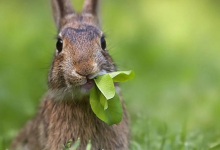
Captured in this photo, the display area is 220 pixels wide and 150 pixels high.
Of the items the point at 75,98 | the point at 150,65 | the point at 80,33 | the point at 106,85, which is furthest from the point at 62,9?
the point at 150,65

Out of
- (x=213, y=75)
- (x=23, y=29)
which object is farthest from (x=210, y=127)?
(x=23, y=29)

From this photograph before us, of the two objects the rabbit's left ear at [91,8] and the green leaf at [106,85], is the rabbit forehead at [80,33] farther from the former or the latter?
the rabbit's left ear at [91,8]

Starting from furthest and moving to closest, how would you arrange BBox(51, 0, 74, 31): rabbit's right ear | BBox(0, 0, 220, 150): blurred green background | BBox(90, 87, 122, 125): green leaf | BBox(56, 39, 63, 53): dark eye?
BBox(0, 0, 220, 150): blurred green background
BBox(51, 0, 74, 31): rabbit's right ear
BBox(56, 39, 63, 53): dark eye
BBox(90, 87, 122, 125): green leaf

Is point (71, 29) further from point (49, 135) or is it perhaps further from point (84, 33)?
point (49, 135)

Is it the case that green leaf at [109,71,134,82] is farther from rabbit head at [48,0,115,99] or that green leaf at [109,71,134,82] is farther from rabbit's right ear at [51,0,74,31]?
rabbit's right ear at [51,0,74,31]

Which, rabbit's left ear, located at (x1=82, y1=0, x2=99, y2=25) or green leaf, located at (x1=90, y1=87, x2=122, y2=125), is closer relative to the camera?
green leaf, located at (x1=90, y1=87, x2=122, y2=125)

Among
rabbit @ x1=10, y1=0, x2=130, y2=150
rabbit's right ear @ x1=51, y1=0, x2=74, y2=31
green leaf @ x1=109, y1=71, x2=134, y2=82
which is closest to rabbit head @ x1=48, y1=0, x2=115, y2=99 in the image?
rabbit @ x1=10, y1=0, x2=130, y2=150

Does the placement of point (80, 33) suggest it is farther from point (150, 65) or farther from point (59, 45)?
point (150, 65)
